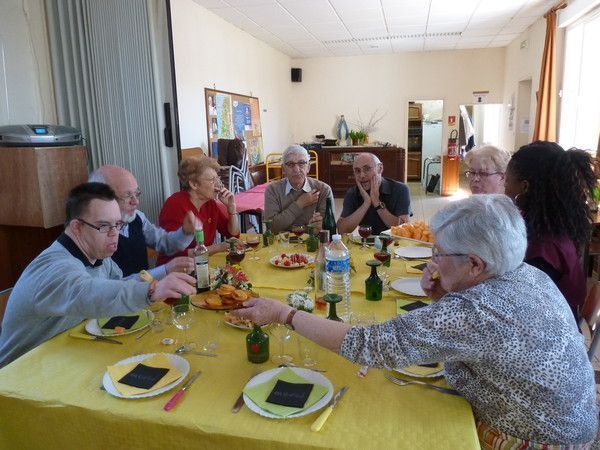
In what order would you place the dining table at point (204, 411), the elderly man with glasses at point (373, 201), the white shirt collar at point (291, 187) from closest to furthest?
the dining table at point (204, 411), the elderly man with glasses at point (373, 201), the white shirt collar at point (291, 187)

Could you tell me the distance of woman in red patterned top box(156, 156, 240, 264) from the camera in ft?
9.48

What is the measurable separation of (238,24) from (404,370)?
6.28 metres

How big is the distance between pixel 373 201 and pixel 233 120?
3874mm

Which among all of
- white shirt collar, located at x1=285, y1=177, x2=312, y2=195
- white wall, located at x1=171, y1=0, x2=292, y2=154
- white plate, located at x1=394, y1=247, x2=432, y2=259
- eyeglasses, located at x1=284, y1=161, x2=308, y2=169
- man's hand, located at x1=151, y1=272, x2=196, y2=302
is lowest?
white plate, located at x1=394, y1=247, x2=432, y2=259

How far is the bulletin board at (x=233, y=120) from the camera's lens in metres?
5.93

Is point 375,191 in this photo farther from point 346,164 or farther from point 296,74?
point 296,74

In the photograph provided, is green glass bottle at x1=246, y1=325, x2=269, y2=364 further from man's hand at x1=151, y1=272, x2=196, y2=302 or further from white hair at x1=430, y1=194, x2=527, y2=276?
white hair at x1=430, y1=194, x2=527, y2=276

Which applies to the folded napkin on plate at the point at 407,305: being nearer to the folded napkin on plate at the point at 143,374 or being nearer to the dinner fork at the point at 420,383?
the dinner fork at the point at 420,383

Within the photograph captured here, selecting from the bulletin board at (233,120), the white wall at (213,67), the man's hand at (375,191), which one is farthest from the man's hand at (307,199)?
the bulletin board at (233,120)

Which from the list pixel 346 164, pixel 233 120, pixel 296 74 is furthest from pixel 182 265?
pixel 296 74

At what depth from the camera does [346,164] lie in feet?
29.8

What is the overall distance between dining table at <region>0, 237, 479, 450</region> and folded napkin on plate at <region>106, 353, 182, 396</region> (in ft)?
0.10

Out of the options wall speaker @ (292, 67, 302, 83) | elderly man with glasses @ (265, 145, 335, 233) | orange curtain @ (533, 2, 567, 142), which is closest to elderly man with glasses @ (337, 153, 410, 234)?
elderly man with glasses @ (265, 145, 335, 233)

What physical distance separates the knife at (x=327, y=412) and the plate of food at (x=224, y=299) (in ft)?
2.02
